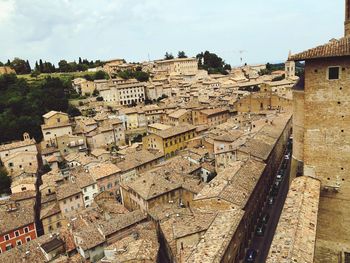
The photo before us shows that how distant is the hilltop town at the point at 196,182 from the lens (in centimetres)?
1661

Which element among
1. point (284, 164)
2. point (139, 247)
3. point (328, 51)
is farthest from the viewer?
point (284, 164)

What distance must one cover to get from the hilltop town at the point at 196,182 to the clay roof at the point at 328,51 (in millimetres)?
49

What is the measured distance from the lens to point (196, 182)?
1403 inches

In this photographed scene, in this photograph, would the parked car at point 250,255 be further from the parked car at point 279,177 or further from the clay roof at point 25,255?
the clay roof at point 25,255

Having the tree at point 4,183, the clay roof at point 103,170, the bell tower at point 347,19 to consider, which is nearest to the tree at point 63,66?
the tree at point 4,183

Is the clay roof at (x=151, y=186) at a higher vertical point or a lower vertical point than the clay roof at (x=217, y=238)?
lower

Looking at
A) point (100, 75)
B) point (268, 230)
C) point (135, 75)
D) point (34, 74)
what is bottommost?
point (268, 230)

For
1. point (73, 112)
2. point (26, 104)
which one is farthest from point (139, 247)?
point (26, 104)

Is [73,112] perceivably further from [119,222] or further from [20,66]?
[119,222]

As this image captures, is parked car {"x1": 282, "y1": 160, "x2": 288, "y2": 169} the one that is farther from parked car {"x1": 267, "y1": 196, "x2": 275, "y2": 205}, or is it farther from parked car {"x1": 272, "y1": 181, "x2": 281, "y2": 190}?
parked car {"x1": 267, "y1": 196, "x2": 275, "y2": 205}

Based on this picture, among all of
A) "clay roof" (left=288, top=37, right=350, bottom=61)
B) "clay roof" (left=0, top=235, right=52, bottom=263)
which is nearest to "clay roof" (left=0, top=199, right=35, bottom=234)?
"clay roof" (left=0, top=235, right=52, bottom=263)

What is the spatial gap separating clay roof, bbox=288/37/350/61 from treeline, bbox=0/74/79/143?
61.8m

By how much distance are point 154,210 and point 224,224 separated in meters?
12.3

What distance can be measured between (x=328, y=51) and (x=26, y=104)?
7136cm
